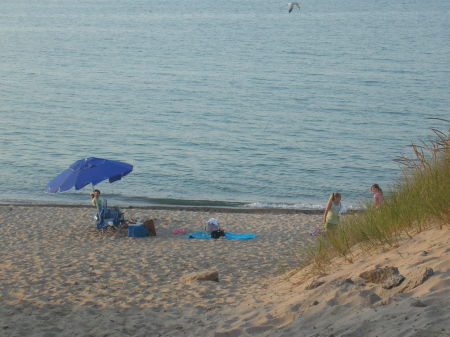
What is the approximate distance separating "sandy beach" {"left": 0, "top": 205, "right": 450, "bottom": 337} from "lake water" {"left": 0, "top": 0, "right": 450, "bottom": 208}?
12.2 ft

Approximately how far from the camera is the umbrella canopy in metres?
15.6

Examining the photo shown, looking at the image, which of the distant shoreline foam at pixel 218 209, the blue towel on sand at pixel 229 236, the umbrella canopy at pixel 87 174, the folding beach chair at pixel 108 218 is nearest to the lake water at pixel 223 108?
the distant shoreline foam at pixel 218 209

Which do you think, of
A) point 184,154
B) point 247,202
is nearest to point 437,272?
point 247,202

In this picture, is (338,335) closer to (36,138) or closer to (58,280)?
(58,280)

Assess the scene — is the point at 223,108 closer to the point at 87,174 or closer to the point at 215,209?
the point at 215,209

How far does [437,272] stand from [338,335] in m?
1.49

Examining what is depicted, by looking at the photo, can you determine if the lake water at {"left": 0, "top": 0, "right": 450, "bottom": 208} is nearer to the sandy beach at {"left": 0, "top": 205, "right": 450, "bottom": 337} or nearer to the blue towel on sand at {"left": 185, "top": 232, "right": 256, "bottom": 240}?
the sandy beach at {"left": 0, "top": 205, "right": 450, "bottom": 337}

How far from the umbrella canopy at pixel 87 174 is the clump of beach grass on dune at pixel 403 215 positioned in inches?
287

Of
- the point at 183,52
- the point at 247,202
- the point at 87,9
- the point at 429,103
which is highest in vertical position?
the point at 87,9

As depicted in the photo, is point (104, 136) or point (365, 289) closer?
point (365, 289)

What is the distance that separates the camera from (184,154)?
3153cm

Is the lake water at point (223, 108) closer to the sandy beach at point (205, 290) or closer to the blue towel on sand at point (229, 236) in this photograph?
the sandy beach at point (205, 290)

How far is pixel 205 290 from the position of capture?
9.23 metres

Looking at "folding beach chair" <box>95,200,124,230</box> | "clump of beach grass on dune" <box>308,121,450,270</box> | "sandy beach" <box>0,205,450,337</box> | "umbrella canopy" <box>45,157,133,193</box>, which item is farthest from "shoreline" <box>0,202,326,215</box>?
"clump of beach grass on dune" <box>308,121,450,270</box>
